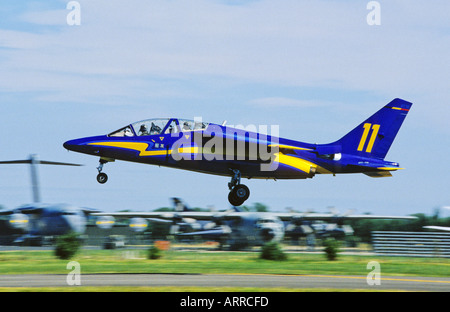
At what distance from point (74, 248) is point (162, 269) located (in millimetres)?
9869

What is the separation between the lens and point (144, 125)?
27.5m

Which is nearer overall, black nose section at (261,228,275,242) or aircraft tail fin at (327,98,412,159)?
aircraft tail fin at (327,98,412,159)

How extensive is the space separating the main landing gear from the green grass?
7781mm

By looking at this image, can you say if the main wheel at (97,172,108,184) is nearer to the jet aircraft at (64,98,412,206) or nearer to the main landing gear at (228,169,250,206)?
the jet aircraft at (64,98,412,206)

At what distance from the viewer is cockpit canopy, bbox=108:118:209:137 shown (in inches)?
1071

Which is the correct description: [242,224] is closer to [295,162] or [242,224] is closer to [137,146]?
[295,162]

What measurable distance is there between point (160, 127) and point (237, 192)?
15.3ft

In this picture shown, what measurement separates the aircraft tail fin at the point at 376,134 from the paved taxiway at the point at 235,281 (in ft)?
21.0

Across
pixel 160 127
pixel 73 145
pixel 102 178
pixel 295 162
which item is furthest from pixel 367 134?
pixel 73 145

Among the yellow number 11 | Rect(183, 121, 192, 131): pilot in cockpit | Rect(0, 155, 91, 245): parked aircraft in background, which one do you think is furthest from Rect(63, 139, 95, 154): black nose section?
Rect(0, 155, 91, 245): parked aircraft in background

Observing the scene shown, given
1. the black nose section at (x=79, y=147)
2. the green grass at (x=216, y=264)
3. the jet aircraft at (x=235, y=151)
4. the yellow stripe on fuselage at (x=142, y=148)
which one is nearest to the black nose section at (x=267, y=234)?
the green grass at (x=216, y=264)

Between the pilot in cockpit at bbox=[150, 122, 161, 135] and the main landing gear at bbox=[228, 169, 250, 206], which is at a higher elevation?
the pilot in cockpit at bbox=[150, 122, 161, 135]
